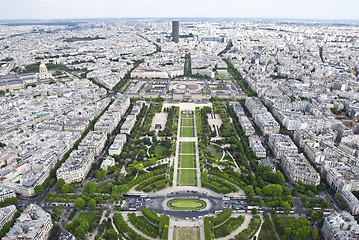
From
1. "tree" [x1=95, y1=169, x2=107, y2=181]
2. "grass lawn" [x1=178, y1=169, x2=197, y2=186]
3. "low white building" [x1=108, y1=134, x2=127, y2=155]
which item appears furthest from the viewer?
"low white building" [x1=108, y1=134, x2=127, y2=155]

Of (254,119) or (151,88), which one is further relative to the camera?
(151,88)

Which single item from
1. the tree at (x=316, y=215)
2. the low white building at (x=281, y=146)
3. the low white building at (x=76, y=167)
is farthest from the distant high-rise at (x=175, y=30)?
the tree at (x=316, y=215)

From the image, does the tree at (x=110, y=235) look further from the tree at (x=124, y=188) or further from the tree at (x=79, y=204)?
the tree at (x=124, y=188)

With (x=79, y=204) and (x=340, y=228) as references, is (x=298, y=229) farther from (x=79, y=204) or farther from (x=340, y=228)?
(x=79, y=204)

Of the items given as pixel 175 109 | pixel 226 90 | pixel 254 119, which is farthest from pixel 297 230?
pixel 226 90

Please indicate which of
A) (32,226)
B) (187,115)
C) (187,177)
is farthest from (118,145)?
(187,115)

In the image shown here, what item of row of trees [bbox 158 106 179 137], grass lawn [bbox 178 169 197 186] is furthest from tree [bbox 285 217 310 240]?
row of trees [bbox 158 106 179 137]

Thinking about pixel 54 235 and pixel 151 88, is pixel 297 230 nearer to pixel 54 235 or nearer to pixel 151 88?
pixel 54 235

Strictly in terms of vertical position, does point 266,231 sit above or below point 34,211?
below

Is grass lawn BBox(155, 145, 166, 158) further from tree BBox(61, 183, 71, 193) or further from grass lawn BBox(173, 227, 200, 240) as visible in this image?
grass lawn BBox(173, 227, 200, 240)
